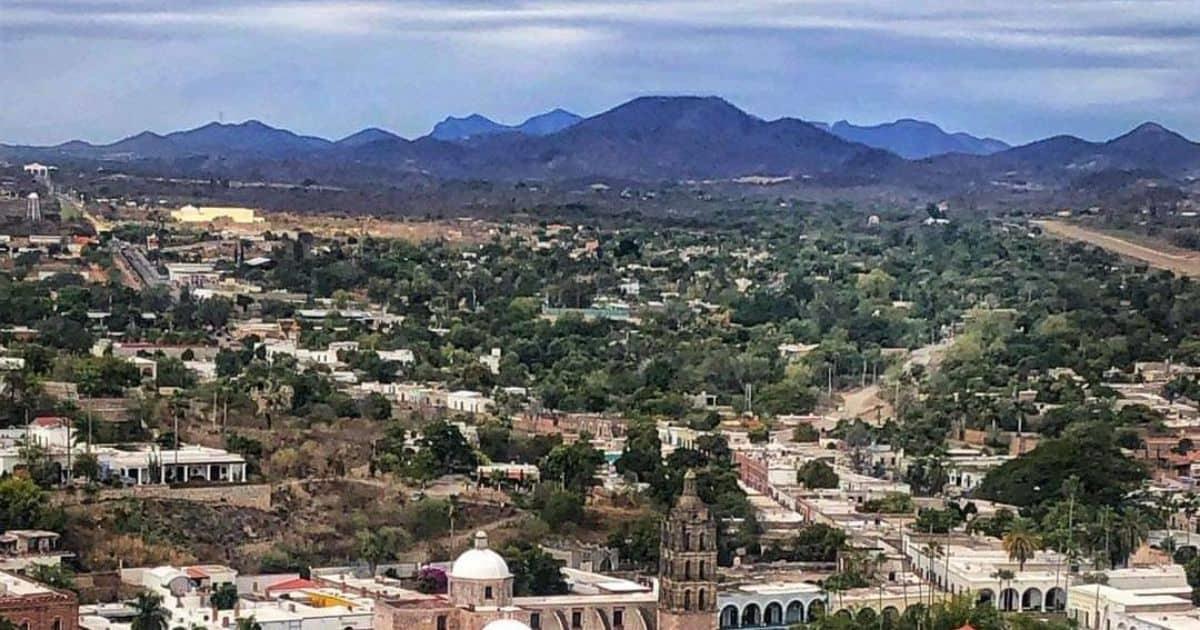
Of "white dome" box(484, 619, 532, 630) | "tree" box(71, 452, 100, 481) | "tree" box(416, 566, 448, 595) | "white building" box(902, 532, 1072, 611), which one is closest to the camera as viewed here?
"white dome" box(484, 619, 532, 630)

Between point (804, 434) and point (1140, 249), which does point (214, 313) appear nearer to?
point (804, 434)

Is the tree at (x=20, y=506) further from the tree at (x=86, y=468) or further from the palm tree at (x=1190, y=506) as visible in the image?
the palm tree at (x=1190, y=506)

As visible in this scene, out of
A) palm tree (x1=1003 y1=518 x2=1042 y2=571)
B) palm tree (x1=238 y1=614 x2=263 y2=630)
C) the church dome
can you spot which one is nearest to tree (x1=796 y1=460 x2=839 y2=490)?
palm tree (x1=1003 y1=518 x2=1042 y2=571)

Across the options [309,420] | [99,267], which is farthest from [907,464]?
[99,267]

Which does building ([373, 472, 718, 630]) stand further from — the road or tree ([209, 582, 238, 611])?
the road

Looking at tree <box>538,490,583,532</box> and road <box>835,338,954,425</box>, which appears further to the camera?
road <box>835,338,954,425</box>

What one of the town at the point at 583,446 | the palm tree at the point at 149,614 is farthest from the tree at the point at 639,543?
the palm tree at the point at 149,614

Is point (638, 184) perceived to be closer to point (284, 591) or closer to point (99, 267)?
point (99, 267)
